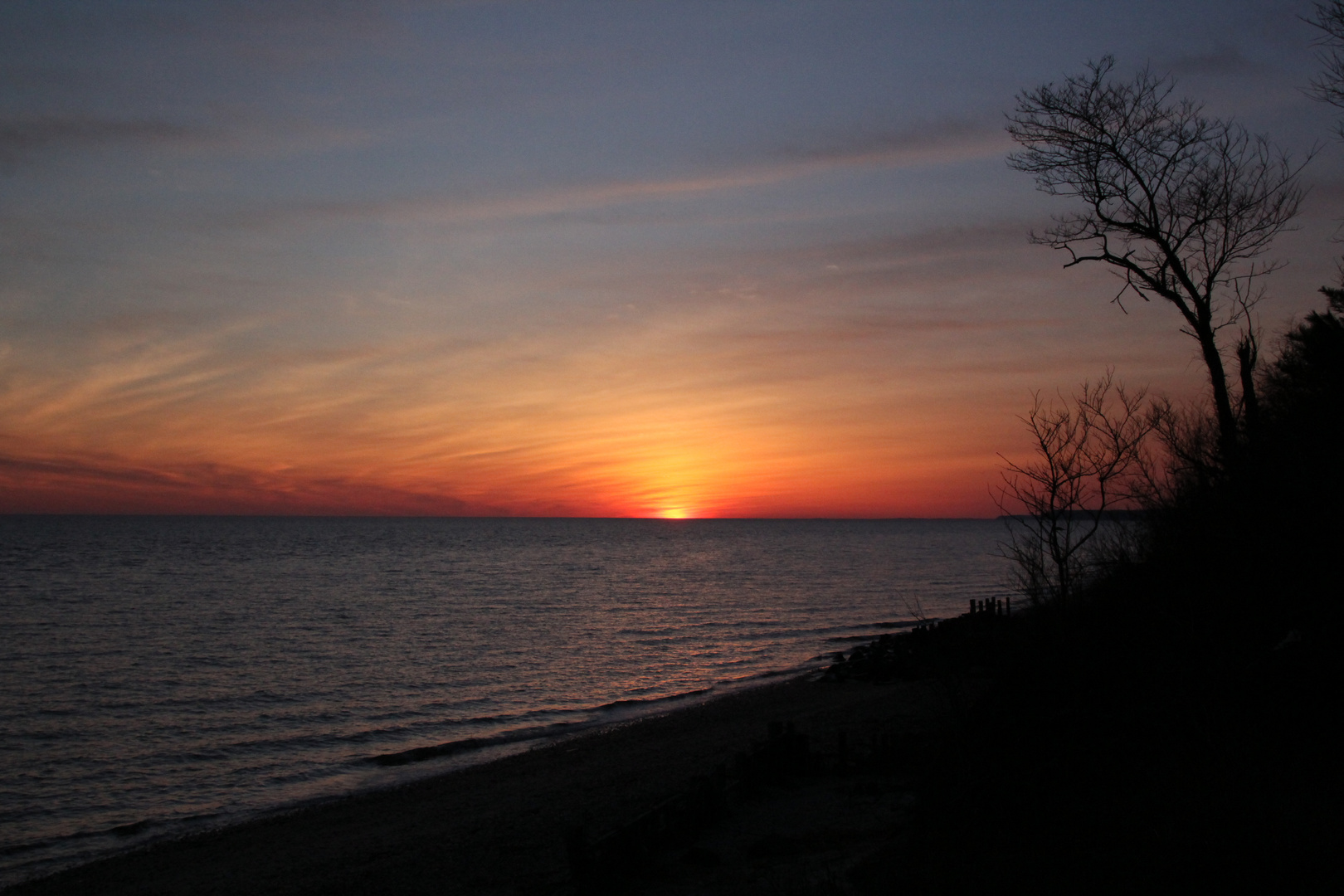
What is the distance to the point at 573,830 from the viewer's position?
35.1 feet

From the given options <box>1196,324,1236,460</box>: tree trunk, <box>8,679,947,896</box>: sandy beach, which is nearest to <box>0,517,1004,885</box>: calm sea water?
<box>8,679,947,896</box>: sandy beach

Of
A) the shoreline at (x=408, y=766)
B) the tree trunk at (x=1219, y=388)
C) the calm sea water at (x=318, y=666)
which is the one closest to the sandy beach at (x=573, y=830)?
the shoreline at (x=408, y=766)

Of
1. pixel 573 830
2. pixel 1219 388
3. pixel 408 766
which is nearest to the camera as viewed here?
pixel 573 830

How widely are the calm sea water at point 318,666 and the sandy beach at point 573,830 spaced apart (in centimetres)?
205

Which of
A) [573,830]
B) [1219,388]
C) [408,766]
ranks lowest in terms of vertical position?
[408,766]

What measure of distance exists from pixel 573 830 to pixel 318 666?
2855cm

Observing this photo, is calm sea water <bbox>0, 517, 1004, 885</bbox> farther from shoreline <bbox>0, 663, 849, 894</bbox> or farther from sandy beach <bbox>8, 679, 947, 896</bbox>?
sandy beach <bbox>8, 679, 947, 896</bbox>

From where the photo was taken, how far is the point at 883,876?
8.60 metres

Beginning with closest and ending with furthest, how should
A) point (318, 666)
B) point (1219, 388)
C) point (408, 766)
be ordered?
1. point (1219, 388)
2. point (408, 766)
3. point (318, 666)

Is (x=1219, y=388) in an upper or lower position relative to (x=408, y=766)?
upper

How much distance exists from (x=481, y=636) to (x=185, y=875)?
98.3 feet

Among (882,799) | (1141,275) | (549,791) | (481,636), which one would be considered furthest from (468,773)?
(481,636)

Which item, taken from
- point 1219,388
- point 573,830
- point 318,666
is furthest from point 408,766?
point 1219,388

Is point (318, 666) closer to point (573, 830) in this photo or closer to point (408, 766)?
point (408, 766)
